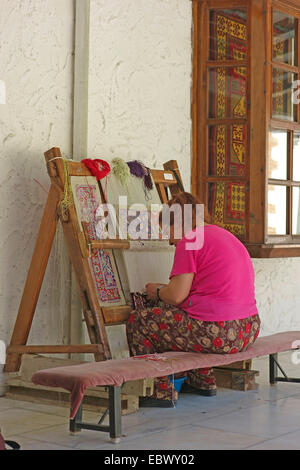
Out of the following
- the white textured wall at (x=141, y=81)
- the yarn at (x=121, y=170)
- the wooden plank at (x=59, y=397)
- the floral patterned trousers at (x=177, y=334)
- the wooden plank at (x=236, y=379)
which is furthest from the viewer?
the white textured wall at (x=141, y=81)

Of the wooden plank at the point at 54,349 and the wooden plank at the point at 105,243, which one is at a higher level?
the wooden plank at the point at 105,243

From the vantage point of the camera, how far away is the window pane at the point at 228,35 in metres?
5.73

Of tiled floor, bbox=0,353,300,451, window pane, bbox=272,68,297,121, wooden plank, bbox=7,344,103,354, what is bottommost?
tiled floor, bbox=0,353,300,451

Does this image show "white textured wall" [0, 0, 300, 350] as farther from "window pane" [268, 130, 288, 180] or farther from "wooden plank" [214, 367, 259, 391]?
"wooden plank" [214, 367, 259, 391]

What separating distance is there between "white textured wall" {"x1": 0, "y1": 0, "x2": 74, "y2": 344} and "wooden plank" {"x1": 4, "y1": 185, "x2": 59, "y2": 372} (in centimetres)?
15

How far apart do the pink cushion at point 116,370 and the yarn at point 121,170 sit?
127cm

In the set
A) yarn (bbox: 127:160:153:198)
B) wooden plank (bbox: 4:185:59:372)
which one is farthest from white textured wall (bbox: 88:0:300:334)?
wooden plank (bbox: 4:185:59:372)

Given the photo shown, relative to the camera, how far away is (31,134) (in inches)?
184

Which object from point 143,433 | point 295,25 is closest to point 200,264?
point 143,433

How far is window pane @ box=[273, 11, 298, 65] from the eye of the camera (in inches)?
225

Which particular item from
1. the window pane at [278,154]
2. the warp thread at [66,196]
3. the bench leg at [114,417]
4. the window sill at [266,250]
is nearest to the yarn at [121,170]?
the warp thread at [66,196]

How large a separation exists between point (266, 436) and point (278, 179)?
2621 millimetres

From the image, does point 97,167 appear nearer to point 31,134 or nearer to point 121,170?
point 121,170

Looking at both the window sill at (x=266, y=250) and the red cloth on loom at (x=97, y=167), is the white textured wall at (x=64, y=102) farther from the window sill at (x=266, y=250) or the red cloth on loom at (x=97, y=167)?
the window sill at (x=266, y=250)
